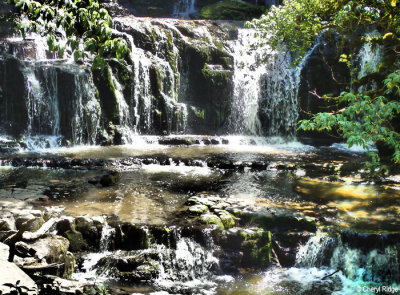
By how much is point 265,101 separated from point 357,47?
27.6ft

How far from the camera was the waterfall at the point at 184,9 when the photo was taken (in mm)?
25375

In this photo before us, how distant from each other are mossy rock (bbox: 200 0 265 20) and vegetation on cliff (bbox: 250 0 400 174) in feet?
34.6

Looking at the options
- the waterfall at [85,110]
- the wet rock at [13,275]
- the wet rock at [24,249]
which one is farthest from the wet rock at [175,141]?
the wet rock at [13,275]

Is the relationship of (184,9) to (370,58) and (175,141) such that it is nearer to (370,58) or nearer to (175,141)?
(370,58)

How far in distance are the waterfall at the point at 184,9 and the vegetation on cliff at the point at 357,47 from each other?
1386 centimetres

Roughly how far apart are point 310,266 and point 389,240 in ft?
4.34

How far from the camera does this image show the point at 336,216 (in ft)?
22.0

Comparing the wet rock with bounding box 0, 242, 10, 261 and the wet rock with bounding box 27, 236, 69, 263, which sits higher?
the wet rock with bounding box 0, 242, 10, 261

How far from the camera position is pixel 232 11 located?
23.9 metres

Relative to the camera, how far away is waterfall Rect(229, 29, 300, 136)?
59.2ft

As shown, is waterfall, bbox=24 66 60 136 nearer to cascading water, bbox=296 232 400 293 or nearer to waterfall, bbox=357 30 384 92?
cascading water, bbox=296 232 400 293

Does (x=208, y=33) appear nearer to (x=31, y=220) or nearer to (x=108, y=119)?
(x=108, y=119)

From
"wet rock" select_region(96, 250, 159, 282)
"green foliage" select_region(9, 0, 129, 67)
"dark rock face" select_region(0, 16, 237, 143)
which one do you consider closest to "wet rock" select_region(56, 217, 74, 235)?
"wet rock" select_region(96, 250, 159, 282)

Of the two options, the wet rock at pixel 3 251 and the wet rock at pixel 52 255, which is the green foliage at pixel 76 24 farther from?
the wet rock at pixel 52 255
